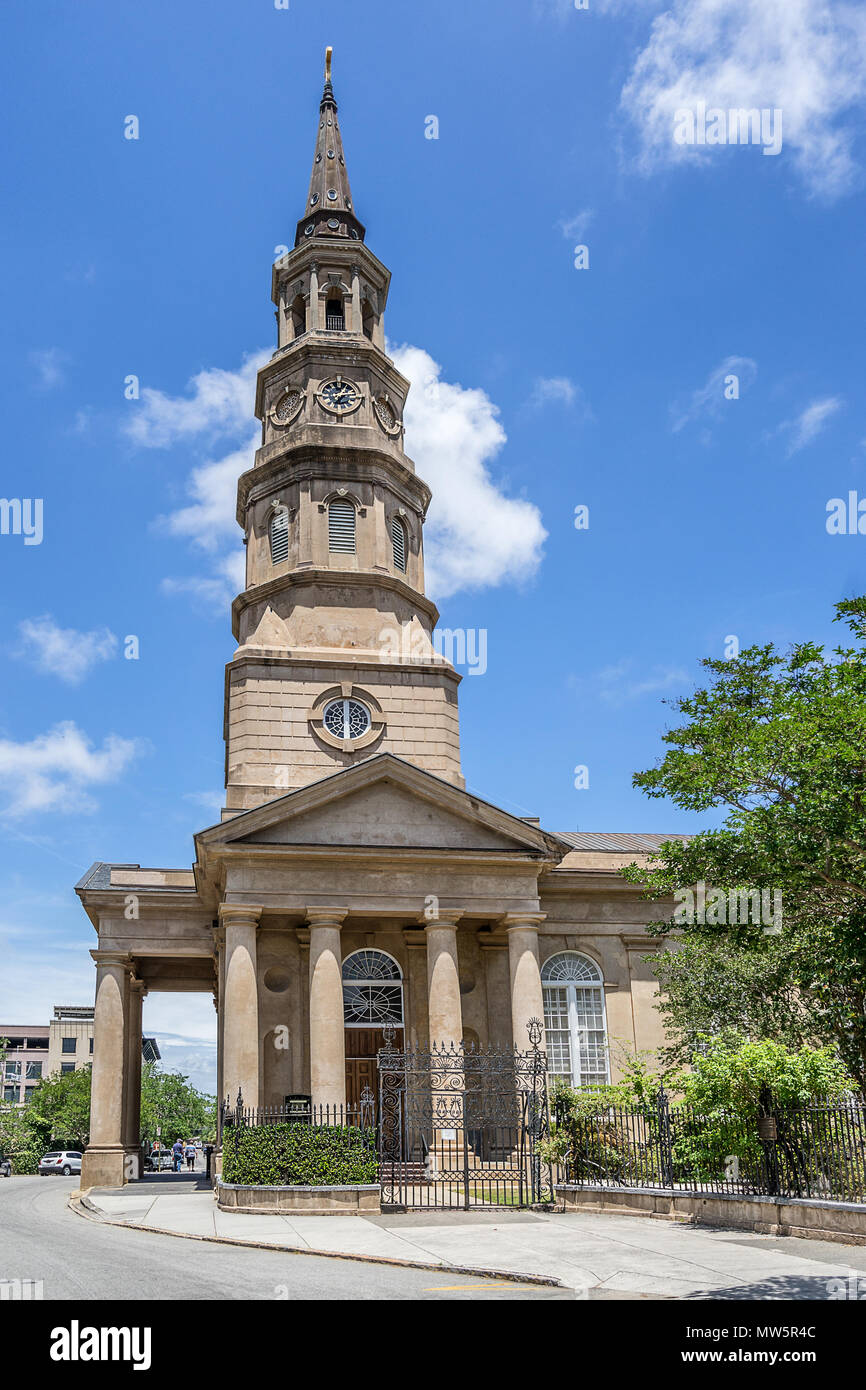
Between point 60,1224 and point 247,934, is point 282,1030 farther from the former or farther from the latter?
point 60,1224

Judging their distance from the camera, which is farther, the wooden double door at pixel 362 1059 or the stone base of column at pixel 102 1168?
the stone base of column at pixel 102 1168

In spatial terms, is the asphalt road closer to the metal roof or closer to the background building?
the metal roof

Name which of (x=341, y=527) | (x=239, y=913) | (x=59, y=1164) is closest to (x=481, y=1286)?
(x=239, y=913)

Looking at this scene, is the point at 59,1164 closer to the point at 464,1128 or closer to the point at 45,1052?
the point at 464,1128

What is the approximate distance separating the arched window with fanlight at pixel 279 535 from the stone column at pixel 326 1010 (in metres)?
13.5

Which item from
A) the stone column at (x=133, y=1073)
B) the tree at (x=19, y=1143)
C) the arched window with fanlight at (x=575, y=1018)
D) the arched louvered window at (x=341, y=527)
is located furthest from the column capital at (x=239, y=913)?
the tree at (x=19, y=1143)

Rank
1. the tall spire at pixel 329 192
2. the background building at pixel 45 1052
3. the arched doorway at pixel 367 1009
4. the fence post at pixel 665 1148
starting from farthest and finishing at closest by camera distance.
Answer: the background building at pixel 45 1052
the tall spire at pixel 329 192
the arched doorway at pixel 367 1009
the fence post at pixel 665 1148

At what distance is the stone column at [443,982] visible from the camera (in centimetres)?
2841

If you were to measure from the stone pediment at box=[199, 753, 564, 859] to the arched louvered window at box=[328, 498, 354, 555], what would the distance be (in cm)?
974

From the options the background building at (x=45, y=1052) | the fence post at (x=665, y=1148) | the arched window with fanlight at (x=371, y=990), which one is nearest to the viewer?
the fence post at (x=665, y=1148)

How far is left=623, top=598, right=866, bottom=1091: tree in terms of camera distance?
18.0 metres

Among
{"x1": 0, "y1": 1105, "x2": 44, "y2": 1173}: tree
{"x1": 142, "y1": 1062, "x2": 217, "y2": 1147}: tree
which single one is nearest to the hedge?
{"x1": 0, "y1": 1105, "x2": 44, "y2": 1173}: tree

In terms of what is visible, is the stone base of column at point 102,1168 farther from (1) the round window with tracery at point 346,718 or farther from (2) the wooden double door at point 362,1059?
(1) the round window with tracery at point 346,718
